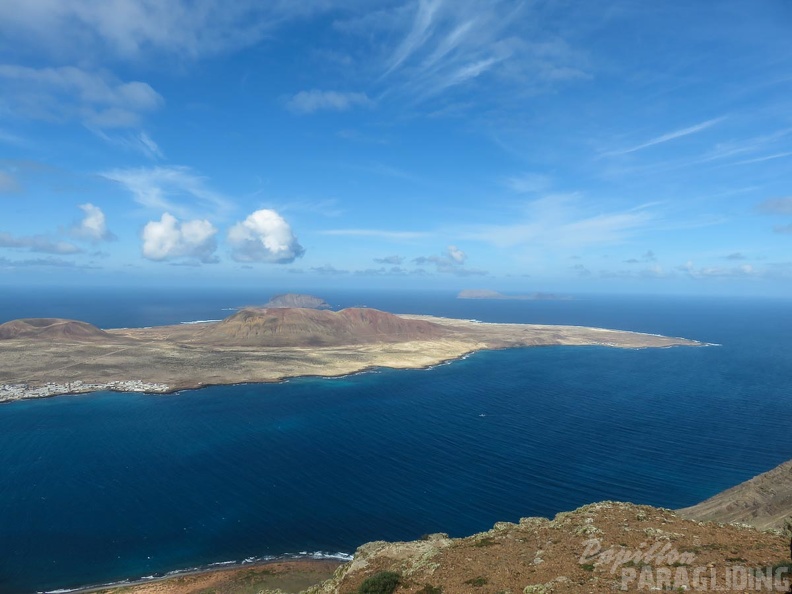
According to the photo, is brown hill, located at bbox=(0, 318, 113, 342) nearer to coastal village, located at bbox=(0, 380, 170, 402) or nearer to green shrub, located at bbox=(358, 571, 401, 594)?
coastal village, located at bbox=(0, 380, 170, 402)

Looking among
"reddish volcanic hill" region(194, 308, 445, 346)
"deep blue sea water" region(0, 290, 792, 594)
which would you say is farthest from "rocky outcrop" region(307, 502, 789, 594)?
"reddish volcanic hill" region(194, 308, 445, 346)

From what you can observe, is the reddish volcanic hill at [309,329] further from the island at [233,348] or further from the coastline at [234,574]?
the coastline at [234,574]

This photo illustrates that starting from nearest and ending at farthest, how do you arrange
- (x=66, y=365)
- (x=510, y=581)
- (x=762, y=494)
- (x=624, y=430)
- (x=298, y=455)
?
(x=510, y=581) < (x=762, y=494) < (x=298, y=455) < (x=624, y=430) < (x=66, y=365)

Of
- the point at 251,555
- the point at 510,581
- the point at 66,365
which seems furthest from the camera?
the point at 66,365

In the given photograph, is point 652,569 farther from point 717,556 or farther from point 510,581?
point 510,581

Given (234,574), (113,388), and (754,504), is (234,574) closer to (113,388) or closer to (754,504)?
(754,504)

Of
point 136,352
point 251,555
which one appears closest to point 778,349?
point 251,555
